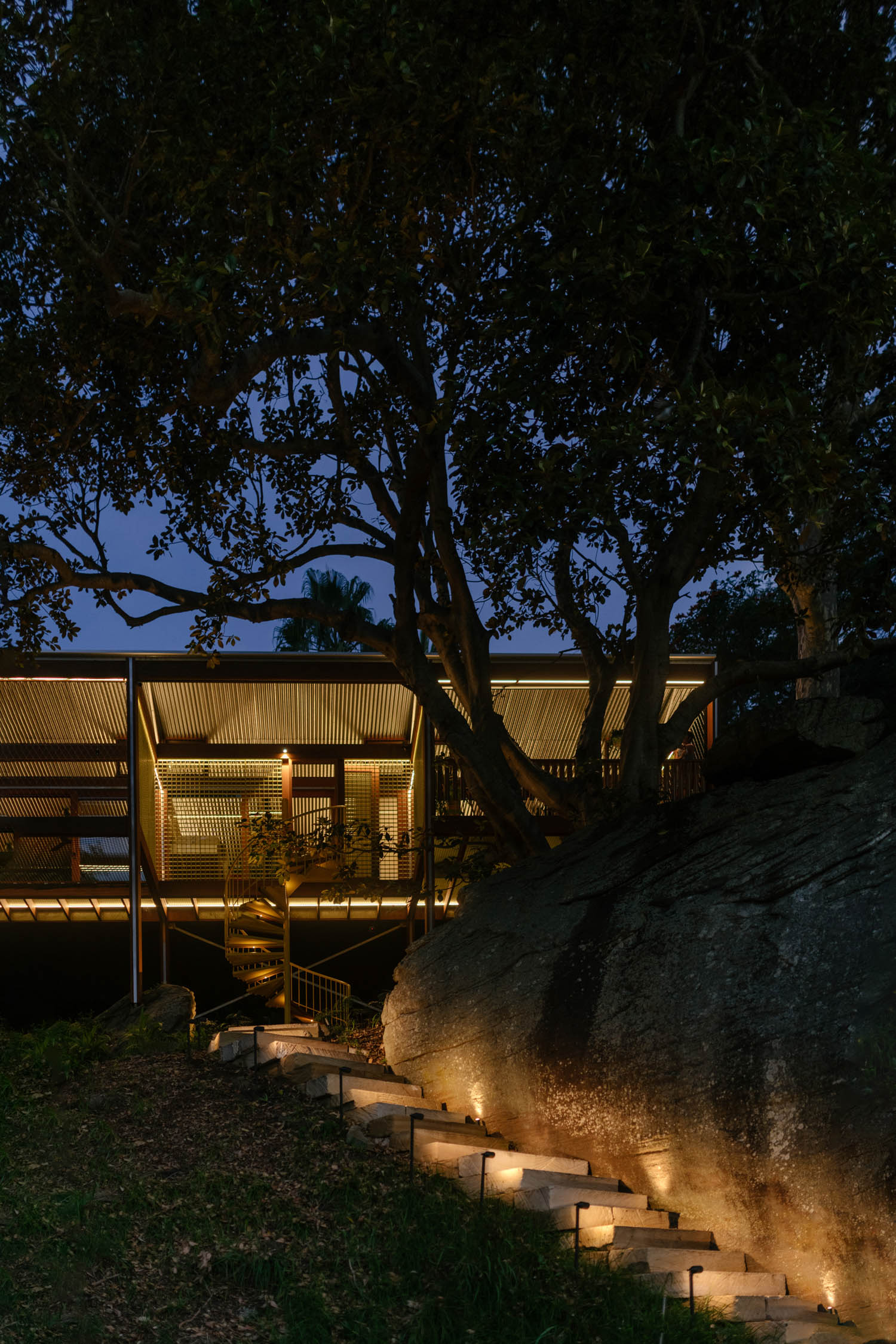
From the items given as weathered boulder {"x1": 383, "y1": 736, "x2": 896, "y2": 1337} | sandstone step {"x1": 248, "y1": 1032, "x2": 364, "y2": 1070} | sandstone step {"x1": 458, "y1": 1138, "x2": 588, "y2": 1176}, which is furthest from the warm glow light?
sandstone step {"x1": 458, "y1": 1138, "x2": 588, "y2": 1176}

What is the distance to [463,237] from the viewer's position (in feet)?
27.6

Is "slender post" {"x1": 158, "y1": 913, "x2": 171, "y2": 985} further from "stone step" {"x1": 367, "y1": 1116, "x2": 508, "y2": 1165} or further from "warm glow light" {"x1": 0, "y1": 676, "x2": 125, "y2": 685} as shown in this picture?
"stone step" {"x1": 367, "y1": 1116, "x2": 508, "y2": 1165}

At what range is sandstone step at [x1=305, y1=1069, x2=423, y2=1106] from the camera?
7336 mm

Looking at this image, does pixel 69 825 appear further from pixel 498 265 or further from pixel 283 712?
pixel 498 265

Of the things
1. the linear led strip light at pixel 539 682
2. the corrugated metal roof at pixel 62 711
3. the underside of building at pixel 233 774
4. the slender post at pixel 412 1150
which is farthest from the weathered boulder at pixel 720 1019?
the corrugated metal roof at pixel 62 711

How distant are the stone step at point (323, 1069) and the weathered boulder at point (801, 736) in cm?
346

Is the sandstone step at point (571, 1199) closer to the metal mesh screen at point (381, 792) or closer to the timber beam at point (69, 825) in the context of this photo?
the timber beam at point (69, 825)

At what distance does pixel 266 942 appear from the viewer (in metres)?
13.9

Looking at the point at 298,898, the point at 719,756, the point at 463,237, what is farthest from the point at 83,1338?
the point at 298,898

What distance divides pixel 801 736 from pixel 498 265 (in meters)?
3.98

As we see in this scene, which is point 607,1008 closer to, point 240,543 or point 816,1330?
point 816,1330

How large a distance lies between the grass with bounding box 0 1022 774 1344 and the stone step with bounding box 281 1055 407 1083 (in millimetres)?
831

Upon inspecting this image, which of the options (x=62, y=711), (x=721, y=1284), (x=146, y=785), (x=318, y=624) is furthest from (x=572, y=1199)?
(x=318, y=624)

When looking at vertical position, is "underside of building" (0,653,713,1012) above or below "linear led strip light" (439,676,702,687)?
below
